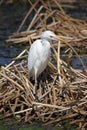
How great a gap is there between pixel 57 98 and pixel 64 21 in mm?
6306

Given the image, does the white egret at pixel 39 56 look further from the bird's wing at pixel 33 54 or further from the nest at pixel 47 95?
the nest at pixel 47 95

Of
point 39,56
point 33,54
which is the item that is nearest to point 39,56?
point 39,56

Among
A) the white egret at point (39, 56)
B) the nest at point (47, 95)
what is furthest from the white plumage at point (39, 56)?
the nest at point (47, 95)

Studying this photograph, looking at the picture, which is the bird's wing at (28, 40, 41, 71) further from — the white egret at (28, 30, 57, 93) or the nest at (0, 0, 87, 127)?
the nest at (0, 0, 87, 127)

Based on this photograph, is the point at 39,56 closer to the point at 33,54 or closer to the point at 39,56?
the point at 39,56

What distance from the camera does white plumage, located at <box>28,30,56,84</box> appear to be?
10055 millimetres

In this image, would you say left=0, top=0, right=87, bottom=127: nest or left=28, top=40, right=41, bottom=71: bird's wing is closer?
left=0, top=0, right=87, bottom=127: nest

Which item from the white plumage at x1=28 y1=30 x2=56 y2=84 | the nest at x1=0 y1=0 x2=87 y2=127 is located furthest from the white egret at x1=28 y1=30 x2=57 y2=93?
the nest at x1=0 y1=0 x2=87 y2=127

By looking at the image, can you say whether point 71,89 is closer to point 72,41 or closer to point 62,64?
point 62,64

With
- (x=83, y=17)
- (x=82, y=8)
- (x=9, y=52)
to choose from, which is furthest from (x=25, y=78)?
(x=82, y=8)

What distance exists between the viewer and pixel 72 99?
990 cm

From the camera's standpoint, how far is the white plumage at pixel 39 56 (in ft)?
33.0

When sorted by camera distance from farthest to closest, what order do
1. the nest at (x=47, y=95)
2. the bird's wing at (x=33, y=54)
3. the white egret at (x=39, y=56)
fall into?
the bird's wing at (x=33, y=54) → the white egret at (x=39, y=56) → the nest at (x=47, y=95)

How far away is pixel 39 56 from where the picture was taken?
1028 centimetres
